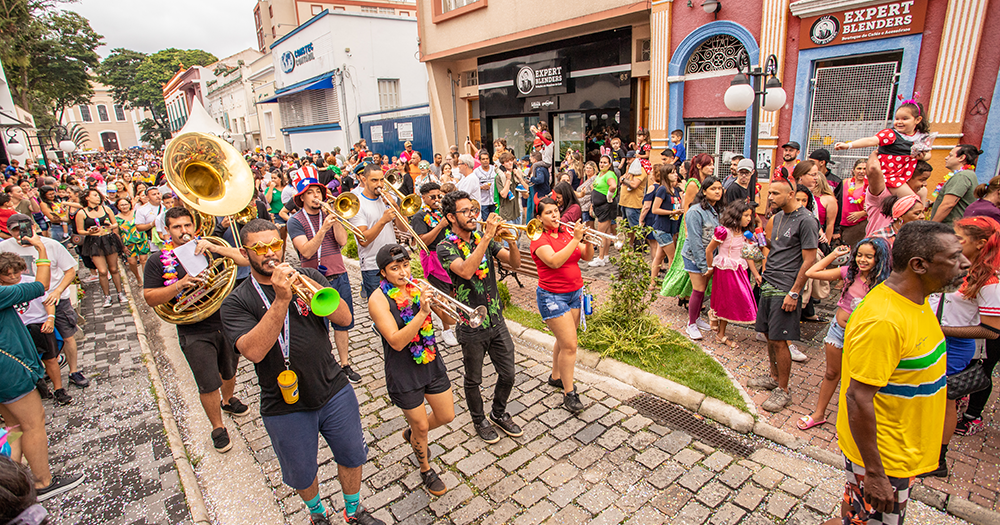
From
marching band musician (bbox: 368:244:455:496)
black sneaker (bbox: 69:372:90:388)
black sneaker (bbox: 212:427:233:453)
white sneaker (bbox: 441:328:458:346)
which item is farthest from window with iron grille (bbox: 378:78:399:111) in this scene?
marching band musician (bbox: 368:244:455:496)

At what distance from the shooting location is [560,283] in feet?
14.8

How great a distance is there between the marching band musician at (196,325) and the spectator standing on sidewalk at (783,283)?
15.8 ft

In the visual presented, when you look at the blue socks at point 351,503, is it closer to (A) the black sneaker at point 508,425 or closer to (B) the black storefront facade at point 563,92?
(A) the black sneaker at point 508,425

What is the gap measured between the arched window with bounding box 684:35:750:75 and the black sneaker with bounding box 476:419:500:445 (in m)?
9.26

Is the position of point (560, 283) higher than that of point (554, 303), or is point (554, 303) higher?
point (560, 283)

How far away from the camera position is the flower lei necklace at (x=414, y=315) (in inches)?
133

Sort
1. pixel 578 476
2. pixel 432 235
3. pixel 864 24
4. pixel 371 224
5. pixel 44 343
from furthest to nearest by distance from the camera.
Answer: pixel 864 24, pixel 371 224, pixel 432 235, pixel 44 343, pixel 578 476

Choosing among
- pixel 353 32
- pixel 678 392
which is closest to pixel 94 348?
pixel 678 392

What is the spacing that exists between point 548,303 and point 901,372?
261 cm

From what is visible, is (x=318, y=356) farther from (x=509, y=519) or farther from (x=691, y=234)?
(x=691, y=234)

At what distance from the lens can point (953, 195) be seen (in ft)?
16.3

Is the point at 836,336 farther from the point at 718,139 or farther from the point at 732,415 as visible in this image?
the point at 718,139

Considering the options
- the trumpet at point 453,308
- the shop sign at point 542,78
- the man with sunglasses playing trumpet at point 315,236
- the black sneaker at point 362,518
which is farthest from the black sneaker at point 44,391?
the shop sign at point 542,78

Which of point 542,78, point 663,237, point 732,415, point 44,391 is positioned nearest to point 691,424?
point 732,415
